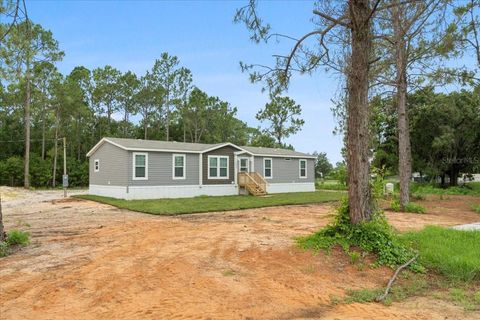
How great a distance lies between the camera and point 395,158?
2756 centimetres

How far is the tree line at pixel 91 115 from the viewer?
31333 mm

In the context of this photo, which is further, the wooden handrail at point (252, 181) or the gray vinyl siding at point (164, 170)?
the wooden handrail at point (252, 181)

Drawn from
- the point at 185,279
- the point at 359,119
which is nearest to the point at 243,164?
the point at 359,119

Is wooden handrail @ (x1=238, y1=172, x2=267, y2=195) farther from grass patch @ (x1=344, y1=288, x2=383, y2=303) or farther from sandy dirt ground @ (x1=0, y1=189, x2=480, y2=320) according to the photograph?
grass patch @ (x1=344, y1=288, x2=383, y2=303)

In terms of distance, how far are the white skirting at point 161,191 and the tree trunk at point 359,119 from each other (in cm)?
1293

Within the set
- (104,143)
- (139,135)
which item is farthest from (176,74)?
(104,143)

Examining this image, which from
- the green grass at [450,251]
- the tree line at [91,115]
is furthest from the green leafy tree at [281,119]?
the green grass at [450,251]

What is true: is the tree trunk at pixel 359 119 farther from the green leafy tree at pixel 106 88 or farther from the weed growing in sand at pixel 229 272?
the green leafy tree at pixel 106 88

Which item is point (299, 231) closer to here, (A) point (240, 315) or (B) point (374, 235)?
(B) point (374, 235)


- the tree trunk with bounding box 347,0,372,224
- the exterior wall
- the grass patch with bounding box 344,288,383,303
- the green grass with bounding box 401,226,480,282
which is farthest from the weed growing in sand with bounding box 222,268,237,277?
the exterior wall

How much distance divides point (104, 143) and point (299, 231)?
46.1 ft

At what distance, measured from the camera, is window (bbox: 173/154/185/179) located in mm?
19014

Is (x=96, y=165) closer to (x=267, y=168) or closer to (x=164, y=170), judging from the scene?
(x=164, y=170)

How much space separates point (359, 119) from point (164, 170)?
532 inches
